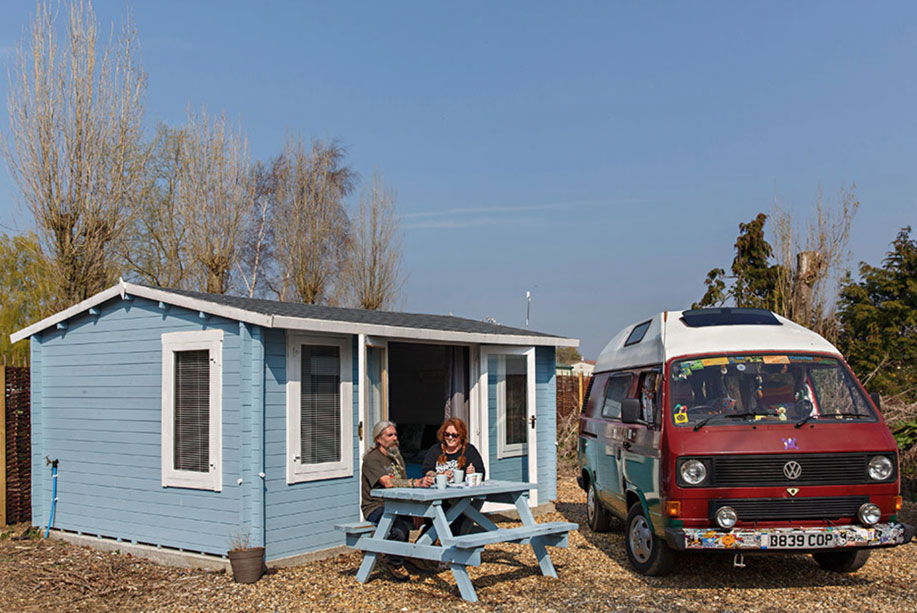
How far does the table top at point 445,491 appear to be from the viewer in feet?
22.7

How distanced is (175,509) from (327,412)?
1.79 m

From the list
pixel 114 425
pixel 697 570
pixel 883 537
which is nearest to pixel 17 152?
pixel 114 425

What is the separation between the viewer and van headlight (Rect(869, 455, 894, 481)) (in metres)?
6.59

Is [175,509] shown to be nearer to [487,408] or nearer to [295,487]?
[295,487]

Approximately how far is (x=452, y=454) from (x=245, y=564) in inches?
82.7

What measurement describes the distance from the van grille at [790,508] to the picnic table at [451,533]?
4.63 ft

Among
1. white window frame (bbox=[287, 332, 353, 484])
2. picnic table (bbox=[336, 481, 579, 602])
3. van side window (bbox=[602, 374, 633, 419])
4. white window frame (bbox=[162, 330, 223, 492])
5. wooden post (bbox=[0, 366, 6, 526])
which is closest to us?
picnic table (bbox=[336, 481, 579, 602])

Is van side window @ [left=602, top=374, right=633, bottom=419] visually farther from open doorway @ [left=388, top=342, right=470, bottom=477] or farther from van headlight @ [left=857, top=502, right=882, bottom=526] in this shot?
open doorway @ [left=388, top=342, right=470, bottom=477]

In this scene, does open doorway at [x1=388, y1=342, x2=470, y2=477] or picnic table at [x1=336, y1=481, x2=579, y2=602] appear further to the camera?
open doorway at [x1=388, y1=342, x2=470, y2=477]

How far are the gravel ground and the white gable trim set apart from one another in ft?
7.63

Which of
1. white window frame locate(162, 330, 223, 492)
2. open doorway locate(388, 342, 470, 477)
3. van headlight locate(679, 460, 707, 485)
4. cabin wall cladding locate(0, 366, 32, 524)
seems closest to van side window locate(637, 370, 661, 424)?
van headlight locate(679, 460, 707, 485)

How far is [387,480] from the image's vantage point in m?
7.60

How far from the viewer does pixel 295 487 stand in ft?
27.3

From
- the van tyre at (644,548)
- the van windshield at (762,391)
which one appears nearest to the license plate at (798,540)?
the van windshield at (762,391)
